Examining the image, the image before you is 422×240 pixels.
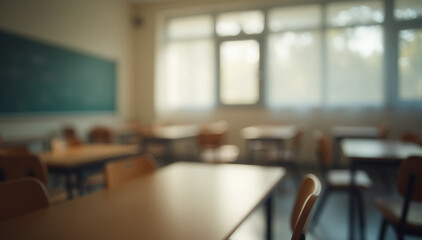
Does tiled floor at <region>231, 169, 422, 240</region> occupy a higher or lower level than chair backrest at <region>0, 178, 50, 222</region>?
lower

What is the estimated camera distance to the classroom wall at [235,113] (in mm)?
5199

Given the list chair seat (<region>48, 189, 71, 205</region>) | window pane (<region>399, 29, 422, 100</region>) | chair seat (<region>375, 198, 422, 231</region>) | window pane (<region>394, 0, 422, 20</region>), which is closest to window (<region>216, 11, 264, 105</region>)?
window pane (<region>394, 0, 422, 20</region>)

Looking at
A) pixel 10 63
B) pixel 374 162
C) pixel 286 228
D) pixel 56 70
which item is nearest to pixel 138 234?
pixel 374 162

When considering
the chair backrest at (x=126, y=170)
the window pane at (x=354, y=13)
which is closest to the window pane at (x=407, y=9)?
the window pane at (x=354, y=13)

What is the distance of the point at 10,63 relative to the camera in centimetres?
404

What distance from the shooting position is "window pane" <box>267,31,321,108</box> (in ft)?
18.1

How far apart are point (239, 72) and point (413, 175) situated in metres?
4.81

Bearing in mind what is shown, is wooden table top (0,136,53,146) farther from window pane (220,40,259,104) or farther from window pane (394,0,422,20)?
window pane (394,0,422,20)

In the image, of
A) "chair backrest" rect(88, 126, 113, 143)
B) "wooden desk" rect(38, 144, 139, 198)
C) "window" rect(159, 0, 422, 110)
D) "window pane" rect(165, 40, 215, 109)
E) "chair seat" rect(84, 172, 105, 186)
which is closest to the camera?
"wooden desk" rect(38, 144, 139, 198)

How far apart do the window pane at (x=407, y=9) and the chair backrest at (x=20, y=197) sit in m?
5.86

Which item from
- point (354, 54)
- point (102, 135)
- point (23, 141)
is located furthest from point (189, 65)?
point (23, 141)

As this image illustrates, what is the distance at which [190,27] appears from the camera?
6480mm

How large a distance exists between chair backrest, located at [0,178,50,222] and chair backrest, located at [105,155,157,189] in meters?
0.33

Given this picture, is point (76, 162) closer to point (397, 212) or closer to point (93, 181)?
point (93, 181)
